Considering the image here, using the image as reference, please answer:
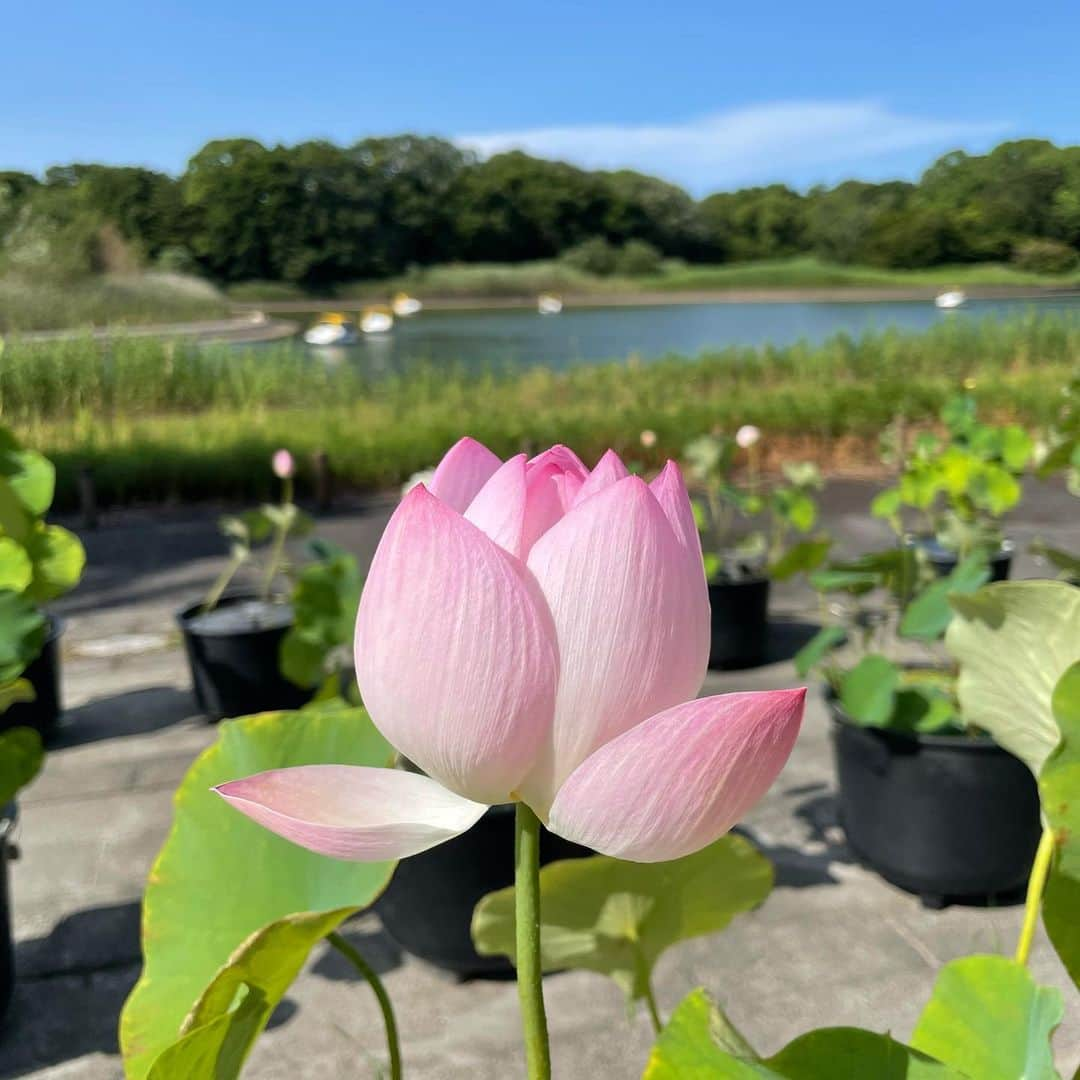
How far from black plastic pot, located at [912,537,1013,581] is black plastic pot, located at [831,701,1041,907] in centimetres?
115

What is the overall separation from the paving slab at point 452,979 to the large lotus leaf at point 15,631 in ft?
1.78

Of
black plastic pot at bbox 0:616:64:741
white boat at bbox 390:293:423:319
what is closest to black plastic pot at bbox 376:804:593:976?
black plastic pot at bbox 0:616:64:741

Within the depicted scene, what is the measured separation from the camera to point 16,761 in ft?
3.54

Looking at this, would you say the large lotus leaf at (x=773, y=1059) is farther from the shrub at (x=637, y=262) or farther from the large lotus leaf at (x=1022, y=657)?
the shrub at (x=637, y=262)

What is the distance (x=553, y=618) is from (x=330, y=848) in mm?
78

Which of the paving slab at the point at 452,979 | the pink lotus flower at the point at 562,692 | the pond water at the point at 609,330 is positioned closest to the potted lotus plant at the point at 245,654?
the paving slab at the point at 452,979

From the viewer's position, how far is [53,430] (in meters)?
5.87

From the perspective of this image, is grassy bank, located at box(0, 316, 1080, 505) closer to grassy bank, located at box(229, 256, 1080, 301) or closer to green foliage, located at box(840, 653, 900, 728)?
green foliage, located at box(840, 653, 900, 728)

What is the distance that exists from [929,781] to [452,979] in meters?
0.75

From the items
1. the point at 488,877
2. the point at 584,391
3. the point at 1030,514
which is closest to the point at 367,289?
the point at 584,391

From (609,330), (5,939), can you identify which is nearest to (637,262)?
(609,330)

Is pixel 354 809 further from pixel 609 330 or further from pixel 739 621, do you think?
pixel 609 330

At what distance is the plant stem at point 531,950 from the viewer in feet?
0.78

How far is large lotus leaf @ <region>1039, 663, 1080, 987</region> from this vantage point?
1.11ft
